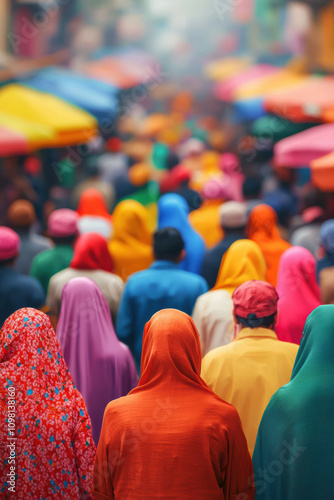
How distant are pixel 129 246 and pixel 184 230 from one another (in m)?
0.55

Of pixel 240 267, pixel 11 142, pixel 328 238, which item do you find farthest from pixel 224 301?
pixel 11 142

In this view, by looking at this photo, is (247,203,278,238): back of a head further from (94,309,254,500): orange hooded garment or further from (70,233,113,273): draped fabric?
(94,309,254,500): orange hooded garment

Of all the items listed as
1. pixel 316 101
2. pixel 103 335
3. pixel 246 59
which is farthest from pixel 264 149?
pixel 246 59

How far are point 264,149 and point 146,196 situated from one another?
358cm

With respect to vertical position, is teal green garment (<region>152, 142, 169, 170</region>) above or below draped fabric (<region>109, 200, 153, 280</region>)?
below

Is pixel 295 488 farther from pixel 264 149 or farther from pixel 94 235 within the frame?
pixel 264 149

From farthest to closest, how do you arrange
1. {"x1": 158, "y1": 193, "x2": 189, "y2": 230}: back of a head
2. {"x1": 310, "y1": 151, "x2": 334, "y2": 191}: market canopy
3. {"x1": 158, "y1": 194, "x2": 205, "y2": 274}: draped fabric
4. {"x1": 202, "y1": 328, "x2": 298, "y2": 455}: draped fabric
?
{"x1": 310, "y1": 151, "x2": 334, "y2": 191}: market canopy
{"x1": 158, "y1": 193, "x2": 189, "y2": 230}: back of a head
{"x1": 158, "y1": 194, "x2": 205, "y2": 274}: draped fabric
{"x1": 202, "y1": 328, "x2": 298, "y2": 455}: draped fabric

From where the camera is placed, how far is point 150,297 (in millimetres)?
4934

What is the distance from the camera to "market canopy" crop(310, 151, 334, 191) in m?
7.29

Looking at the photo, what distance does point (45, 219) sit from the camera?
1015cm

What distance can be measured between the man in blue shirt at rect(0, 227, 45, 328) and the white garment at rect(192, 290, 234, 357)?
114cm

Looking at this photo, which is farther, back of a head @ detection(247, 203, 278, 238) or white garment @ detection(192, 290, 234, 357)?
back of a head @ detection(247, 203, 278, 238)

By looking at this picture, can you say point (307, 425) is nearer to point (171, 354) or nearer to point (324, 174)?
point (171, 354)

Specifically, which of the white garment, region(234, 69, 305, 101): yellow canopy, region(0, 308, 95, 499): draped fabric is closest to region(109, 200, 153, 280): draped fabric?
the white garment
